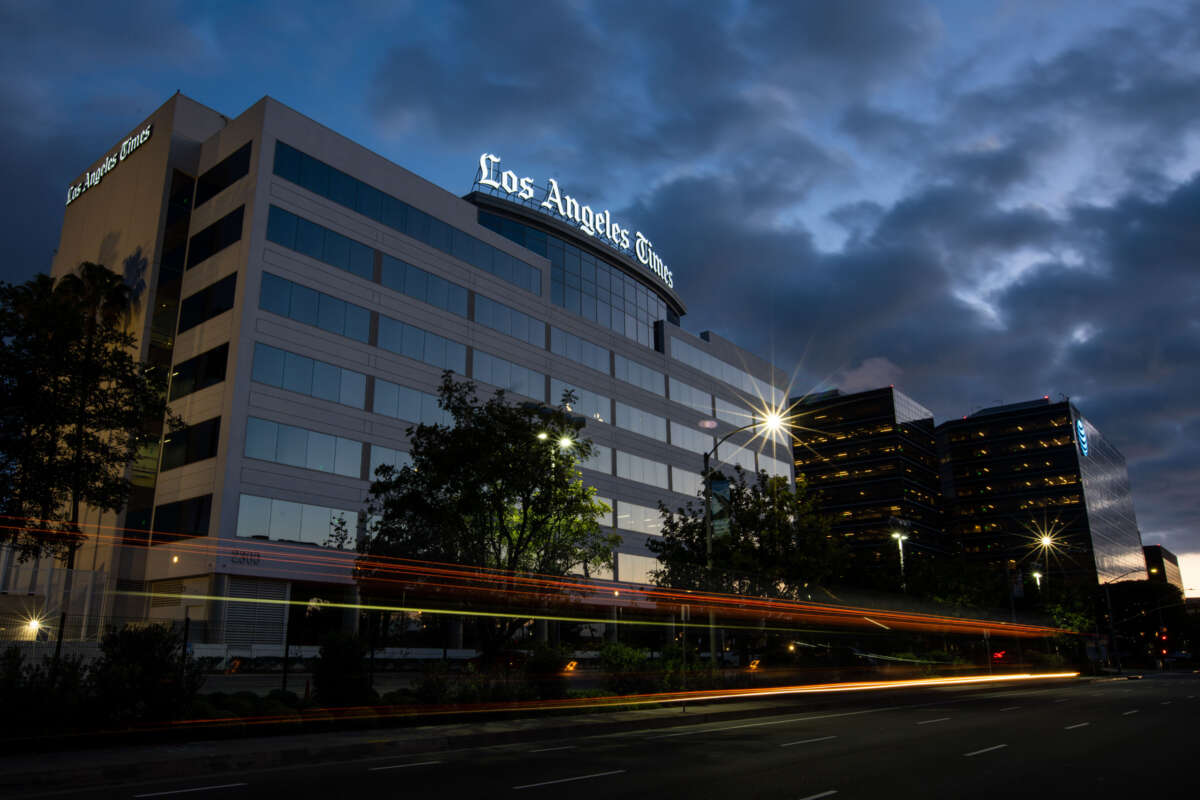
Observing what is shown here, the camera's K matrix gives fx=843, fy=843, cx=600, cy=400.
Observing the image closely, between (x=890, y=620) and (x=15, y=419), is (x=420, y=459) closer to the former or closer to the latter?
(x=15, y=419)

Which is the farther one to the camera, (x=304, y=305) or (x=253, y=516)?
(x=304, y=305)

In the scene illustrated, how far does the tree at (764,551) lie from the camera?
37438 millimetres

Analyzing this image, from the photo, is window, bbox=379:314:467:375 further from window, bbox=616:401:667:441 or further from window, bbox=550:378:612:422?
window, bbox=616:401:667:441

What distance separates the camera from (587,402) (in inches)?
2509

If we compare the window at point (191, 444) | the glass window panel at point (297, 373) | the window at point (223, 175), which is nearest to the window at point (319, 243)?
the window at point (223, 175)

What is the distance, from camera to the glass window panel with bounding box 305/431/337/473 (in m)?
44.3

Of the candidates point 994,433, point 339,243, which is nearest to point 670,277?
point 339,243

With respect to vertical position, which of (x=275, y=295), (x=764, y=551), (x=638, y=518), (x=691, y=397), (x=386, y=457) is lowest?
(x=764, y=551)

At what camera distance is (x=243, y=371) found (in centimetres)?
4212

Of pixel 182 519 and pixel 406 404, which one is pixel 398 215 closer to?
pixel 406 404

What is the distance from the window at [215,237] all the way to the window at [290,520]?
47.1 feet

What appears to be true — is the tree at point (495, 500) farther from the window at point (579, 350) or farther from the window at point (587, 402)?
the window at point (579, 350)

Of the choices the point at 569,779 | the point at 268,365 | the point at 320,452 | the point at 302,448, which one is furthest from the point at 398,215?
the point at 569,779

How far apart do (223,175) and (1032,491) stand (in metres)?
155
